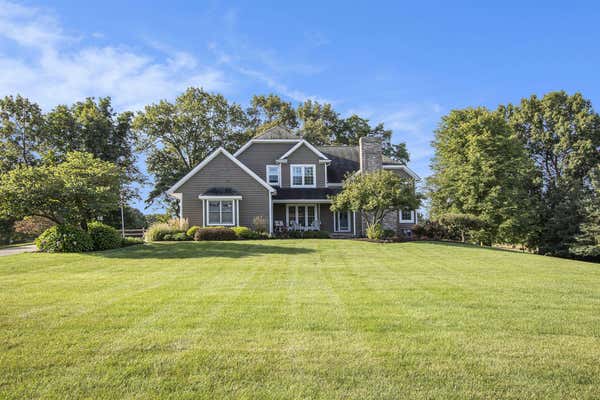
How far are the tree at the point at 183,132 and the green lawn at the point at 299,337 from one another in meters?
30.8

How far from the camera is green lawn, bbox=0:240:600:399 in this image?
3455 mm

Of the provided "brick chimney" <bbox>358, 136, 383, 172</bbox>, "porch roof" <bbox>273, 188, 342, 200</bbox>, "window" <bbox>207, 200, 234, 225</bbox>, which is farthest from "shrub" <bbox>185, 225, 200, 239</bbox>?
"brick chimney" <bbox>358, 136, 383, 172</bbox>

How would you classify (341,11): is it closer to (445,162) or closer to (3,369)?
(3,369)

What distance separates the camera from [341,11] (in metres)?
13.9

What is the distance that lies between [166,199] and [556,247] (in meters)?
36.2

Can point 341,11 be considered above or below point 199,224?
above

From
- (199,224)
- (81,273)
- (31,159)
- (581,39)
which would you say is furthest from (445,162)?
(31,159)

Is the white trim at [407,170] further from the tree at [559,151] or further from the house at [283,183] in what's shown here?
the tree at [559,151]

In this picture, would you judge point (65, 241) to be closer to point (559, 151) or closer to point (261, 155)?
point (261, 155)

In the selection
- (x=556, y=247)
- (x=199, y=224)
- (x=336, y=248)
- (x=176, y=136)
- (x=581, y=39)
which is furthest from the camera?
(x=176, y=136)

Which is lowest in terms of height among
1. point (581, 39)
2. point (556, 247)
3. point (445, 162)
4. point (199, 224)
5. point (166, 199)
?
point (556, 247)

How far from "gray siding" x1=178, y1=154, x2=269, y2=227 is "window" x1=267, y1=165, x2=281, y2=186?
3440 millimetres

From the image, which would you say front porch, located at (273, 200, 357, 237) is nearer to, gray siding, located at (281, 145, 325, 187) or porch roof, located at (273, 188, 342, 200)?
porch roof, located at (273, 188, 342, 200)

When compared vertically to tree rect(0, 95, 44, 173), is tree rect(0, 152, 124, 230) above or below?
below
